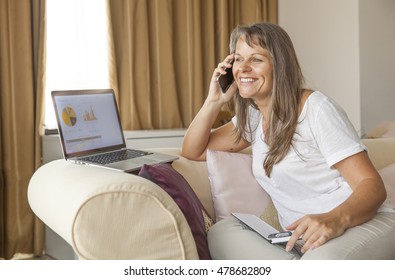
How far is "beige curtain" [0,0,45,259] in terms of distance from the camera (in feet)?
9.12

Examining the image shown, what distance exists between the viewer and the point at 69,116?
1.70 metres

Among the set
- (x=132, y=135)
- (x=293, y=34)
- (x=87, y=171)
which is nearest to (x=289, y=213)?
(x=87, y=171)

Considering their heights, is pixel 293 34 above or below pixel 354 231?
above

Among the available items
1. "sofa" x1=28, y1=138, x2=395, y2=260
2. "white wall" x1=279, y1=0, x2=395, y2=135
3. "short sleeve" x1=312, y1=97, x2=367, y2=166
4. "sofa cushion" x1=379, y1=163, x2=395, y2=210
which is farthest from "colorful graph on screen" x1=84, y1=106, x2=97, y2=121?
"white wall" x1=279, y1=0, x2=395, y2=135

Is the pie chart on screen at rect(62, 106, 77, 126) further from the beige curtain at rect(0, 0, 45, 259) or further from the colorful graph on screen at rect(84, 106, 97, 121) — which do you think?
the beige curtain at rect(0, 0, 45, 259)

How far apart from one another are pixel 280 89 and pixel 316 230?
1.60 ft

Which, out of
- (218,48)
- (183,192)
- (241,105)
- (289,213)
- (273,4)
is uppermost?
(273,4)

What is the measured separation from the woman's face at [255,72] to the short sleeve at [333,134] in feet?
0.67

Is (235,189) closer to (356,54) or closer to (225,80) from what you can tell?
(225,80)

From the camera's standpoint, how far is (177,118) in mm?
3342

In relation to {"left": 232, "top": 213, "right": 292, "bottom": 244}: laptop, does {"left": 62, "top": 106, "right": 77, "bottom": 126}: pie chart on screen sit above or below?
above

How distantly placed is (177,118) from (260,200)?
5.73 feet

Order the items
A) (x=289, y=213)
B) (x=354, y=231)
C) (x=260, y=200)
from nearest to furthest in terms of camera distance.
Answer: (x=354, y=231)
(x=289, y=213)
(x=260, y=200)

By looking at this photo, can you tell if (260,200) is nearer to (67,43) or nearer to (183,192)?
(183,192)
